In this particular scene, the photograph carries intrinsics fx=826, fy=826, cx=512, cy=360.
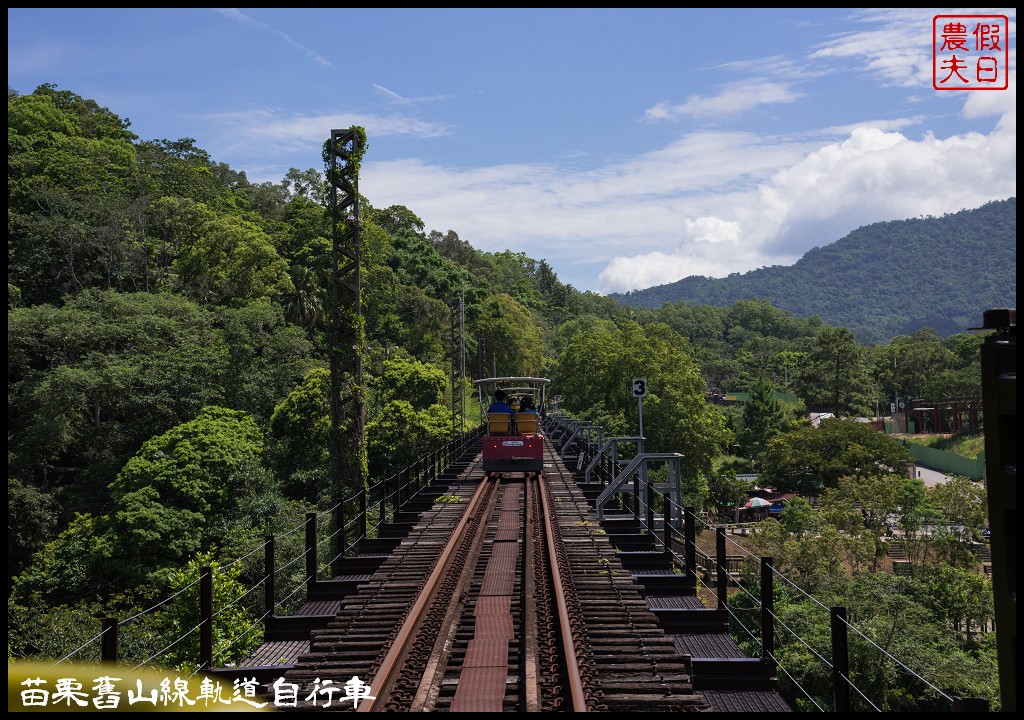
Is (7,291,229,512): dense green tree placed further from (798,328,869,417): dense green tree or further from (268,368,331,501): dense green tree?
(798,328,869,417): dense green tree

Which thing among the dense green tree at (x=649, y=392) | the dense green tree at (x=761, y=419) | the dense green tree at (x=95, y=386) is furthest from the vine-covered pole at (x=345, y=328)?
the dense green tree at (x=761, y=419)

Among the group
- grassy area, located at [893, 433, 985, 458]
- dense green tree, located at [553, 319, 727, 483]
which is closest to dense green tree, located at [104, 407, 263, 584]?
dense green tree, located at [553, 319, 727, 483]

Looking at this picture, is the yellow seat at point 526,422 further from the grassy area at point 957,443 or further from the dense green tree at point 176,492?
the grassy area at point 957,443

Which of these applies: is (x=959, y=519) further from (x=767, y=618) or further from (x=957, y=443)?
(x=957, y=443)

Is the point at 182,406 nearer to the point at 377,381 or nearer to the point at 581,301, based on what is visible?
the point at 377,381

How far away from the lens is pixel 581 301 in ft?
586

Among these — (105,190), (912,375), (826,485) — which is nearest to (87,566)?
(105,190)

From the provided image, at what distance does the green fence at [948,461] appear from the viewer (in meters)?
70.1

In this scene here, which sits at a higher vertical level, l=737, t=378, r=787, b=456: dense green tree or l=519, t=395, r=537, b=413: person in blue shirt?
l=519, t=395, r=537, b=413: person in blue shirt

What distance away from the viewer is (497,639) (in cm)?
746

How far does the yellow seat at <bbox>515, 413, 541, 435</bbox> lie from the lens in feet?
70.6

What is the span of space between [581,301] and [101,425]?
14579 centimetres

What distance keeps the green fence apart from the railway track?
213ft

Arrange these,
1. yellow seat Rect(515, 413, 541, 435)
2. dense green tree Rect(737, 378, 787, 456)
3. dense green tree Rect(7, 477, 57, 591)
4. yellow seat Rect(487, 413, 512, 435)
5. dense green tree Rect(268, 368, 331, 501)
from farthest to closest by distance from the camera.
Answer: dense green tree Rect(737, 378, 787, 456), dense green tree Rect(268, 368, 331, 501), dense green tree Rect(7, 477, 57, 591), yellow seat Rect(515, 413, 541, 435), yellow seat Rect(487, 413, 512, 435)
